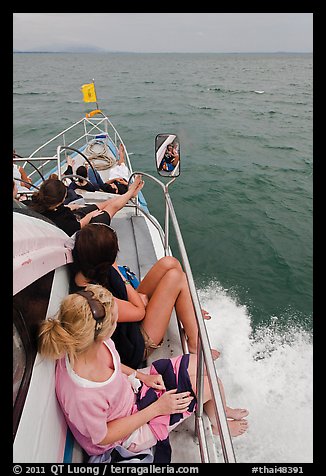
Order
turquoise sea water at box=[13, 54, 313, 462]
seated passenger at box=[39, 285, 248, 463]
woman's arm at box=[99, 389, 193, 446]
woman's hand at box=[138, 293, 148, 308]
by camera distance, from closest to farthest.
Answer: seated passenger at box=[39, 285, 248, 463]
woman's arm at box=[99, 389, 193, 446]
woman's hand at box=[138, 293, 148, 308]
turquoise sea water at box=[13, 54, 313, 462]

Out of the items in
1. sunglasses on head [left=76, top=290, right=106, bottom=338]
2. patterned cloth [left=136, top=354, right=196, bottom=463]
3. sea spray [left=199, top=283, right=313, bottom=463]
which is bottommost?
sea spray [left=199, top=283, right=313, bottom=463]

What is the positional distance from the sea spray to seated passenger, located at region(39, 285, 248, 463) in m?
1.62

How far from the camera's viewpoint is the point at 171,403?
5.73 feet

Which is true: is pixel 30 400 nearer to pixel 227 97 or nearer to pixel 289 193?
pixel 289 193

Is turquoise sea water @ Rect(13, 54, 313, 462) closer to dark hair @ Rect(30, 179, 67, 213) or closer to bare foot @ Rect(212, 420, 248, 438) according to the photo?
bare foot @ Rect(212, 420, 248, 438)

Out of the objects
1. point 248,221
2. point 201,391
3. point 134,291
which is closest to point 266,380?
point 134,291

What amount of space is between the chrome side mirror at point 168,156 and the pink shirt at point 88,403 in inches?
77.1

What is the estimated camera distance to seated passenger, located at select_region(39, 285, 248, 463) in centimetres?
136

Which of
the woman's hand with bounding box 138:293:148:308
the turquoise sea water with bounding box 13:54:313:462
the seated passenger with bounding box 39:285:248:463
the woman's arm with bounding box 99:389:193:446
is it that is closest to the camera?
the seated passenger with bounding box 39:285:248:463

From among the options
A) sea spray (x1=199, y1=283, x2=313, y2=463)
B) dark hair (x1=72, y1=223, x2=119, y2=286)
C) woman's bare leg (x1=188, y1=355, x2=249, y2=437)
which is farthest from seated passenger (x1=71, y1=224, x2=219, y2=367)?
sea spray (x1=199, y1=283, x2=313, y2=463)

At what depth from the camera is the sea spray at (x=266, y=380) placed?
3152 mm
